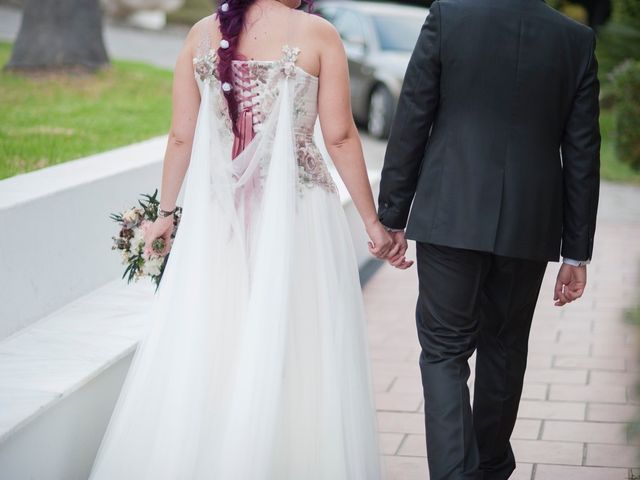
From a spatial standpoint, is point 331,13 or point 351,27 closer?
point 351,27

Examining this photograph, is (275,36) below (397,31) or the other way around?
the other way around

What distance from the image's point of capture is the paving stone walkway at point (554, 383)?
4441mm

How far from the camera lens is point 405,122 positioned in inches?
139

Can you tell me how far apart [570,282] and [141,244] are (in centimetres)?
154

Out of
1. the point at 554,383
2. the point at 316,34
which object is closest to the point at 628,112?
the point at 554,383

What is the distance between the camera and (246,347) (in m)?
3.52

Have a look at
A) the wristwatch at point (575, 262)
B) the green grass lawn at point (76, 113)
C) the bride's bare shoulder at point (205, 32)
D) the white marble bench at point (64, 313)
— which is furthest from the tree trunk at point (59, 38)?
the wristwatch at point (575, 262)

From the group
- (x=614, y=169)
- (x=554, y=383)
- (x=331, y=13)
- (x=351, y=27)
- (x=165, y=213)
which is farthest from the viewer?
(x=331, y=13)

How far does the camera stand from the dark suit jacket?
3.48 m

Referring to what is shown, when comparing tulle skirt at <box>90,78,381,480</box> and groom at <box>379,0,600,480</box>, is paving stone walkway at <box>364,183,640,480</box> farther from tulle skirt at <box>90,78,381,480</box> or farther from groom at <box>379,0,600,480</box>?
tulle skirt at <box>90,78,381,480</box>

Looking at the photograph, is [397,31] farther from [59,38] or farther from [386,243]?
[386,243]

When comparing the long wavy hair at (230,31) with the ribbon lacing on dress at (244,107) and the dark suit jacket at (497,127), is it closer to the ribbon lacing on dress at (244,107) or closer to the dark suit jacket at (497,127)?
the ribbon lacing on dress at (244,107)

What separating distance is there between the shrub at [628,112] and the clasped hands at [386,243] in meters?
8.68

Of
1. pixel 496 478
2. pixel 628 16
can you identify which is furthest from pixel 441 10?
pixel 628 16
